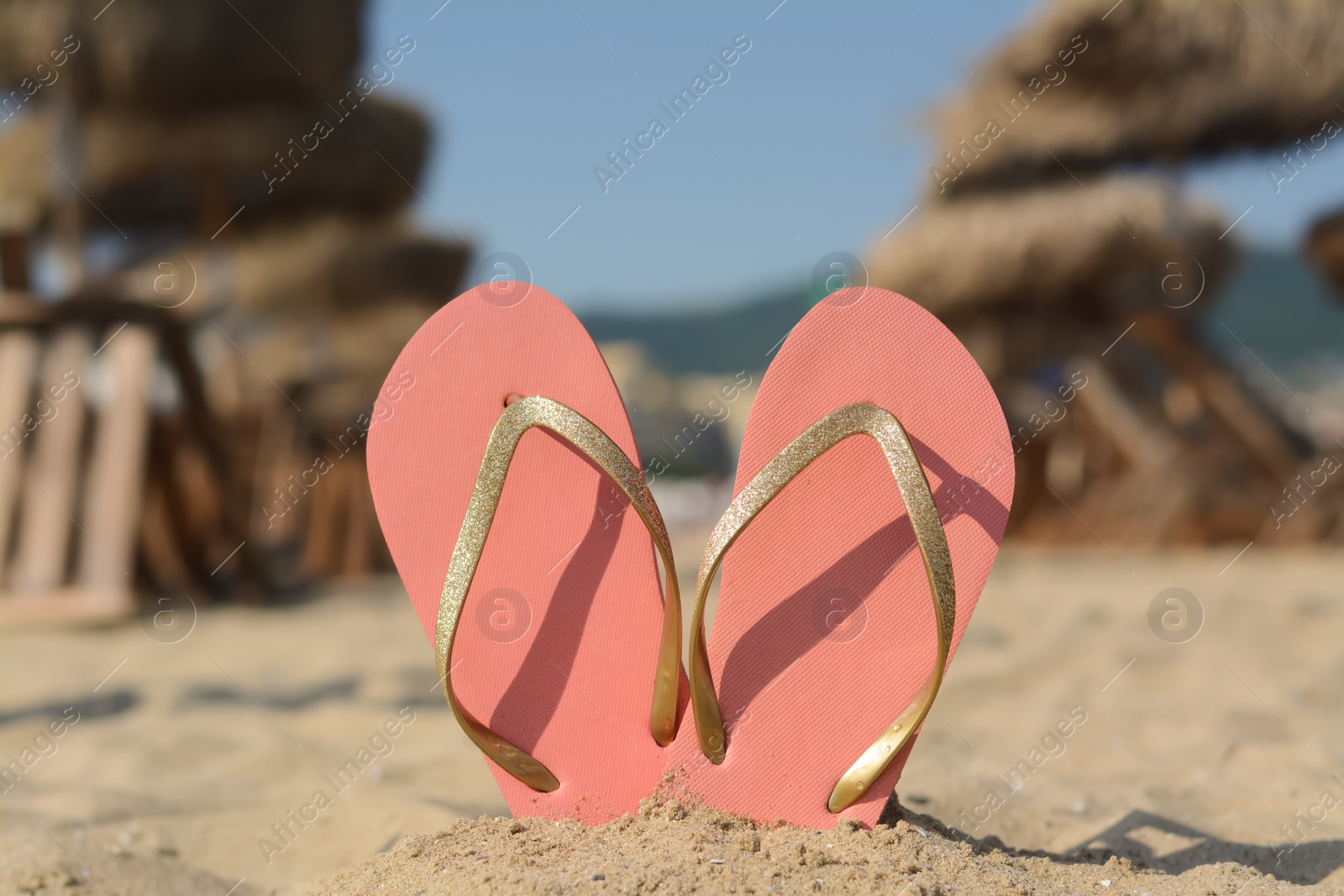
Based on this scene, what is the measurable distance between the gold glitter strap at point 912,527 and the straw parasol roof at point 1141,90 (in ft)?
18.4

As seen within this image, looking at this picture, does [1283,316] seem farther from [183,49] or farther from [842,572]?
[842,572]

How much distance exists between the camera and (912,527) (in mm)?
922

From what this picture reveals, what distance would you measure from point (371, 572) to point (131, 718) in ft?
11.0

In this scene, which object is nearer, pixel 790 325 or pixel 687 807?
pixel 687 807

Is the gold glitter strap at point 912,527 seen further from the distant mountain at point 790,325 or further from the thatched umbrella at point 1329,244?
the distant mountain at point 790,325

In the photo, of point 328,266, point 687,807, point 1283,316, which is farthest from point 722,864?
point 1283,316

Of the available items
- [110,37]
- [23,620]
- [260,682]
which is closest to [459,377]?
[260,682]

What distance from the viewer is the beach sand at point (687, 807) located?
90 centimetres

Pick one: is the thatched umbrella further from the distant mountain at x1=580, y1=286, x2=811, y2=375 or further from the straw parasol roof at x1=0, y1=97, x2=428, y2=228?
the distant mountain at x1=580, y1=286, x2=811, y2=375

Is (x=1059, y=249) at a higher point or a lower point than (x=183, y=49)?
lower

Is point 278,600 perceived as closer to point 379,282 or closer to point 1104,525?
point 1104,525

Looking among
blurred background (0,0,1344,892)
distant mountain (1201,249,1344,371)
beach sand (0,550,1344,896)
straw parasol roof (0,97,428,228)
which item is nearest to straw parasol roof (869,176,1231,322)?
blurred background (0,0,1344,892)

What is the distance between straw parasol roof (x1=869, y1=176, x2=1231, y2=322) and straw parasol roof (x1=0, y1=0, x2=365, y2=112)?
151 inches

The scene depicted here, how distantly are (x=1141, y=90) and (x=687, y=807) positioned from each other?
635 cm
